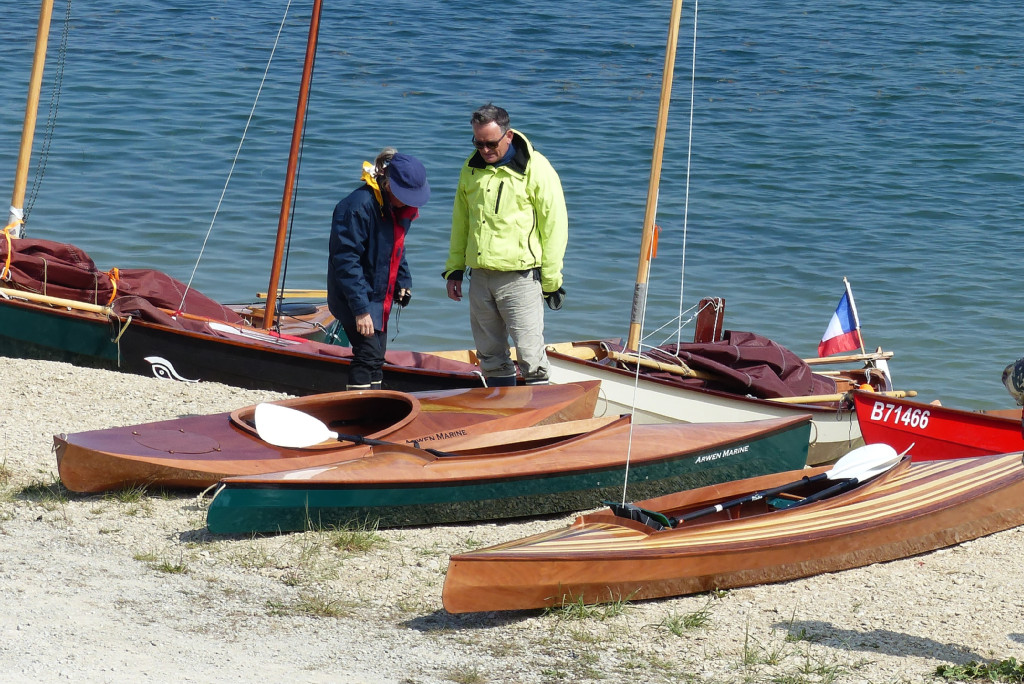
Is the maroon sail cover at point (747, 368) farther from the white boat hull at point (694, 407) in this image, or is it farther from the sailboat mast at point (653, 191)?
the sailboat mast at point (653, 191)

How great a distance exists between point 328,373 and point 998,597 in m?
4.96

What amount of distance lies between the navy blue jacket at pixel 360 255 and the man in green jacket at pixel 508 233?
1.37 ft

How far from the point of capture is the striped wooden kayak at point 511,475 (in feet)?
19.1

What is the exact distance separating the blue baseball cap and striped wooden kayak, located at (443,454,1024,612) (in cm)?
221

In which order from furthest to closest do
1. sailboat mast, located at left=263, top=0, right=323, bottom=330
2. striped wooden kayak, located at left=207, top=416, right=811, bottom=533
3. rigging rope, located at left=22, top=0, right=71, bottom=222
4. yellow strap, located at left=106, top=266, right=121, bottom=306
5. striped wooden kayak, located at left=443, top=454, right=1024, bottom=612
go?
rigging rope, located at left=22, top=0, right=71, bottom=222 < sailboat mast, located at left=263, top=0, right=323, bottom=330 < yellow strap, located at left=106, top=266, right=121, bottom=306 < striped wooden kayak, located at left=207, top=416, right=811, bottom=533 < striped wooden kayak, located at left=443, top=454, right=1024, bottom=612

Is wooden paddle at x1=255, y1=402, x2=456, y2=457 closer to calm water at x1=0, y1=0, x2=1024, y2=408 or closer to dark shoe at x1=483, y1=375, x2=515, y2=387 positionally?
dark shoe at x1=483, y1=375, x2=515, y2=387

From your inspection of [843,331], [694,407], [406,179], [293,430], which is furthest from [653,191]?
[293,430]

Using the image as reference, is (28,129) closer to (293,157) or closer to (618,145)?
(293,157)

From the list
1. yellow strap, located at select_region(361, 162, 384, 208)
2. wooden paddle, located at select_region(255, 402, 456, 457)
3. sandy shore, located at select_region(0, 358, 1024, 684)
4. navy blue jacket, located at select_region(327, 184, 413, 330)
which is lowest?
sandy shore, located at select_region(0, 358, 1024, 684)

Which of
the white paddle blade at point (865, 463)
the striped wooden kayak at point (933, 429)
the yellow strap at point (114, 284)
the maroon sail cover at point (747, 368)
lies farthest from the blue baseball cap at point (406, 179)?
the yellow strap at point (114, 284)

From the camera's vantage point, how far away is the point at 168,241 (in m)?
14.4

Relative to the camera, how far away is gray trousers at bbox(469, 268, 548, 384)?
276 inches

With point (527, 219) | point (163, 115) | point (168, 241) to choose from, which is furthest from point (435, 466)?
point (163, 115)

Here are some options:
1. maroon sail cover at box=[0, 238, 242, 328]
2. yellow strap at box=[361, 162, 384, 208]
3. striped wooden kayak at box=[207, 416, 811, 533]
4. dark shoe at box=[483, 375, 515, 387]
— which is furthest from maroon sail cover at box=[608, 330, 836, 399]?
maroon sail cover at box=[0, 238, 242, 328]
